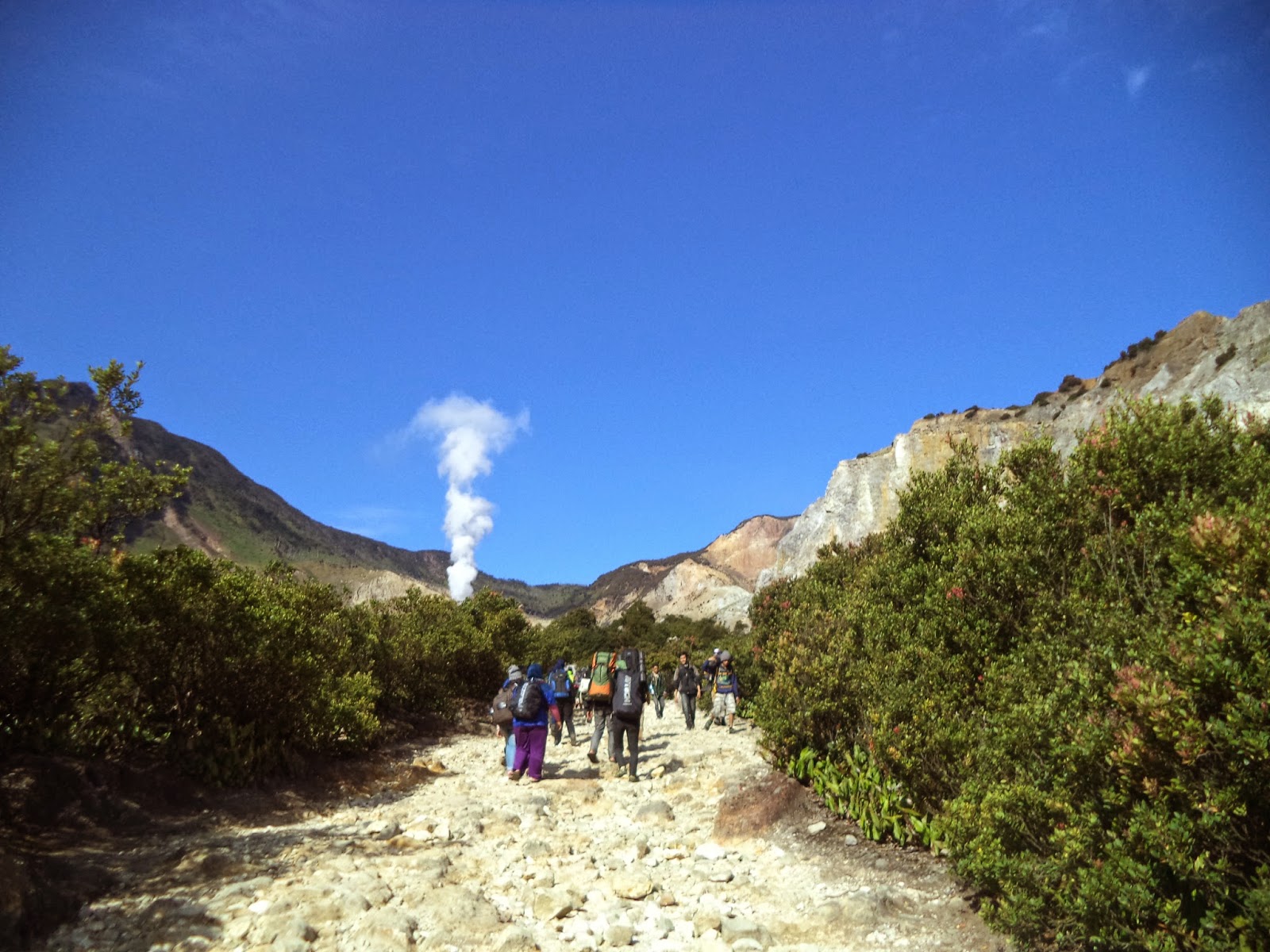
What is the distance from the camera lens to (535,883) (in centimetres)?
730

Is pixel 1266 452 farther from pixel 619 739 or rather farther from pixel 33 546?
pixel 33 546

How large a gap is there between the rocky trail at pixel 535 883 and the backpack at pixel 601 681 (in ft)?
10.5

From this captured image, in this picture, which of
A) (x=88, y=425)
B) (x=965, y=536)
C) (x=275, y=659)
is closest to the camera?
(x=88, y=425)

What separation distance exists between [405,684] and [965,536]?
49.4 feet

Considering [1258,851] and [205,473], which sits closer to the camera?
[1258,851]

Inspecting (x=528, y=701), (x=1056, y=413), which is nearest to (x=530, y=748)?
(x=528, y=701)

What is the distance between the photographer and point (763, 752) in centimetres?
1184

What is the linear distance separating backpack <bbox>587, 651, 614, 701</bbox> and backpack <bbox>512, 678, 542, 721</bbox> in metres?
2.13

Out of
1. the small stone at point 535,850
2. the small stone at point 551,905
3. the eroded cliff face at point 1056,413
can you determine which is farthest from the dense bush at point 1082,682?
the eroded cliff face at point 1056,413

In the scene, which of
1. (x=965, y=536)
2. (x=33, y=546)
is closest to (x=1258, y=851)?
(x=965, y=536)

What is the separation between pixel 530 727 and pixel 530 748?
0.41 m

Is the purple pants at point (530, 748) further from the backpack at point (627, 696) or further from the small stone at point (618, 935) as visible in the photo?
the small stone at point (618, 935)

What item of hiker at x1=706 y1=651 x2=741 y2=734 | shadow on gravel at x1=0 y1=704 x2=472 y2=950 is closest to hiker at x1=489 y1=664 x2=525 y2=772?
shadow on gravel at x1=0 y1=704 x2=472 y2=950

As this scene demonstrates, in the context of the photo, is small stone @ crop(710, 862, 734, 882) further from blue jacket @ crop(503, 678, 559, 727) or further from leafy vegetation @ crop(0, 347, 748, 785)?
leafy vegetation @ crop(0, 347, 748, 785)
